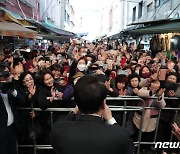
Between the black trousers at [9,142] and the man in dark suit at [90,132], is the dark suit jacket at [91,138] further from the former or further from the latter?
the black trousers at [9,142]

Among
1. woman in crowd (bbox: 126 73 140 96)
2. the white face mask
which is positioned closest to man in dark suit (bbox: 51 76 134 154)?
woman in crowd (bbox: 126 73 140 96)

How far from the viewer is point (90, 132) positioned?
5.67 ft

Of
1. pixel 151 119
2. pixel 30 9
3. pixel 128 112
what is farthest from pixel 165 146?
pixel 30 9

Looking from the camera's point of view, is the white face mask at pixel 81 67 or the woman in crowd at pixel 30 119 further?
the white face mask at pixel 81 67

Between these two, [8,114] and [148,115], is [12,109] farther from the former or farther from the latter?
[148,115]

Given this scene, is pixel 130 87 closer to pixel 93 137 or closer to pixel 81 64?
pixel 81 64

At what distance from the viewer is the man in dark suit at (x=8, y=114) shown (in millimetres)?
2975

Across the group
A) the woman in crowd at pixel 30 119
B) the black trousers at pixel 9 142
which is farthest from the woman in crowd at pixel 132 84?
the black trousers at pixel 9 142

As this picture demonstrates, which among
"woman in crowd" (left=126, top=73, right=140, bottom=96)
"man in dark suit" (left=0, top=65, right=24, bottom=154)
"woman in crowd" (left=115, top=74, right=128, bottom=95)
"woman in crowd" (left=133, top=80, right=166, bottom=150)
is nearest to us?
"man in dark suit" (left=0, top=65, right=24, bottom=154)

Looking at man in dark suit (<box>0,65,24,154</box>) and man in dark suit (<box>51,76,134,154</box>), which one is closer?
man in dark suit (<box>51,76,134,154</box>)

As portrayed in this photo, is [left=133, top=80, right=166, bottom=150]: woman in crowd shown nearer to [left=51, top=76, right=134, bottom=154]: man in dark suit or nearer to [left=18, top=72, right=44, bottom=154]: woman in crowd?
[left=18, top=72, right=44, bottom=154]: woman in crowd

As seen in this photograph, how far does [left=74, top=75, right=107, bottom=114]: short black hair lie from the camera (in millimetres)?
1788

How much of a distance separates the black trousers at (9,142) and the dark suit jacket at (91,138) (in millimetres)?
1552

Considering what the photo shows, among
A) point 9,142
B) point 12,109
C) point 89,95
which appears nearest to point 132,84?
point 12,109
